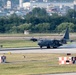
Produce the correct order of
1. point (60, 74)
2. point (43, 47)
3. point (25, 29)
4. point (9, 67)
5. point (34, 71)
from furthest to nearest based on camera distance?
point (25, 29)
point (43, 47)
point (9, 67)
point (34, 71)
point (60, 74)

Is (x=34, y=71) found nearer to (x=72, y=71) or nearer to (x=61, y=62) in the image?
(x=72, y=71)

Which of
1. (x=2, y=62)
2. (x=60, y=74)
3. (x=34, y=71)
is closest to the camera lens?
(x=60, y=74)

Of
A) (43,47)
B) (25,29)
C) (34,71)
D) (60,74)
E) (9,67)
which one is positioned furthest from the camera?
(25,29)

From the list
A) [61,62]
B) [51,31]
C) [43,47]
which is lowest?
[51,31]

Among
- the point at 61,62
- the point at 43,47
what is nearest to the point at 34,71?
the point at 61,62

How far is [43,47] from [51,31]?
89.7 metres

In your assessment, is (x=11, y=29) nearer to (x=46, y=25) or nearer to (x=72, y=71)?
(x=46, y=25)

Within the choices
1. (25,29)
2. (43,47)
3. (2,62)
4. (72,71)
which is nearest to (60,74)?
(72,71)

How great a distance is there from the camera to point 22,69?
5781cm

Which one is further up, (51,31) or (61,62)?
(61,62)

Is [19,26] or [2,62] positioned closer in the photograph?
[2,62]

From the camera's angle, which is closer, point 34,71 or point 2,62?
point 34,71

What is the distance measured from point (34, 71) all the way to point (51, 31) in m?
140

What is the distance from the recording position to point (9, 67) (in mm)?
59719
